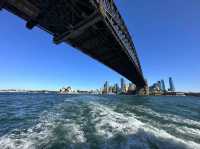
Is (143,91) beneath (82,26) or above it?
beneath

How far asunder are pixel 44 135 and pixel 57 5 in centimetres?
842

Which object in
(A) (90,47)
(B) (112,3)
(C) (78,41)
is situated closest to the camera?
(B) (112,3)

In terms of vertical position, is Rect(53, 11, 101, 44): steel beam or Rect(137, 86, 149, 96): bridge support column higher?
Rect(53, 11, 101, 44): steel beam

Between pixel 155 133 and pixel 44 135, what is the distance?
214 inches

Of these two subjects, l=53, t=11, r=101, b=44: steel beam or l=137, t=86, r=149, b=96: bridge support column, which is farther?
l=137, t=86, r=149, b=96: bridge support column

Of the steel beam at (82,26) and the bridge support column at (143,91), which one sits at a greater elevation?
the steel beam at (82,26)

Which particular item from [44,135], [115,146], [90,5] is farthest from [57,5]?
[115,146]

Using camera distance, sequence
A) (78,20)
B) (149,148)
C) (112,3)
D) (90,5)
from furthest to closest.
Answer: (112,3) → (78,20) → (90,5) → (149,148)

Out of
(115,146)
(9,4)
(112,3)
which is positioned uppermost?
(112,3)

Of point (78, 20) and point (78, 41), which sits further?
point (78, 41)

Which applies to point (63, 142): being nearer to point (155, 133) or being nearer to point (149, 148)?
point (149, 148)

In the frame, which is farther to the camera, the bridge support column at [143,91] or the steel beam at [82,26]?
the bridge support column at [143,91]

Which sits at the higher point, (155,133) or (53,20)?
(53,20)

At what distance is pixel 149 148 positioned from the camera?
525 cm
